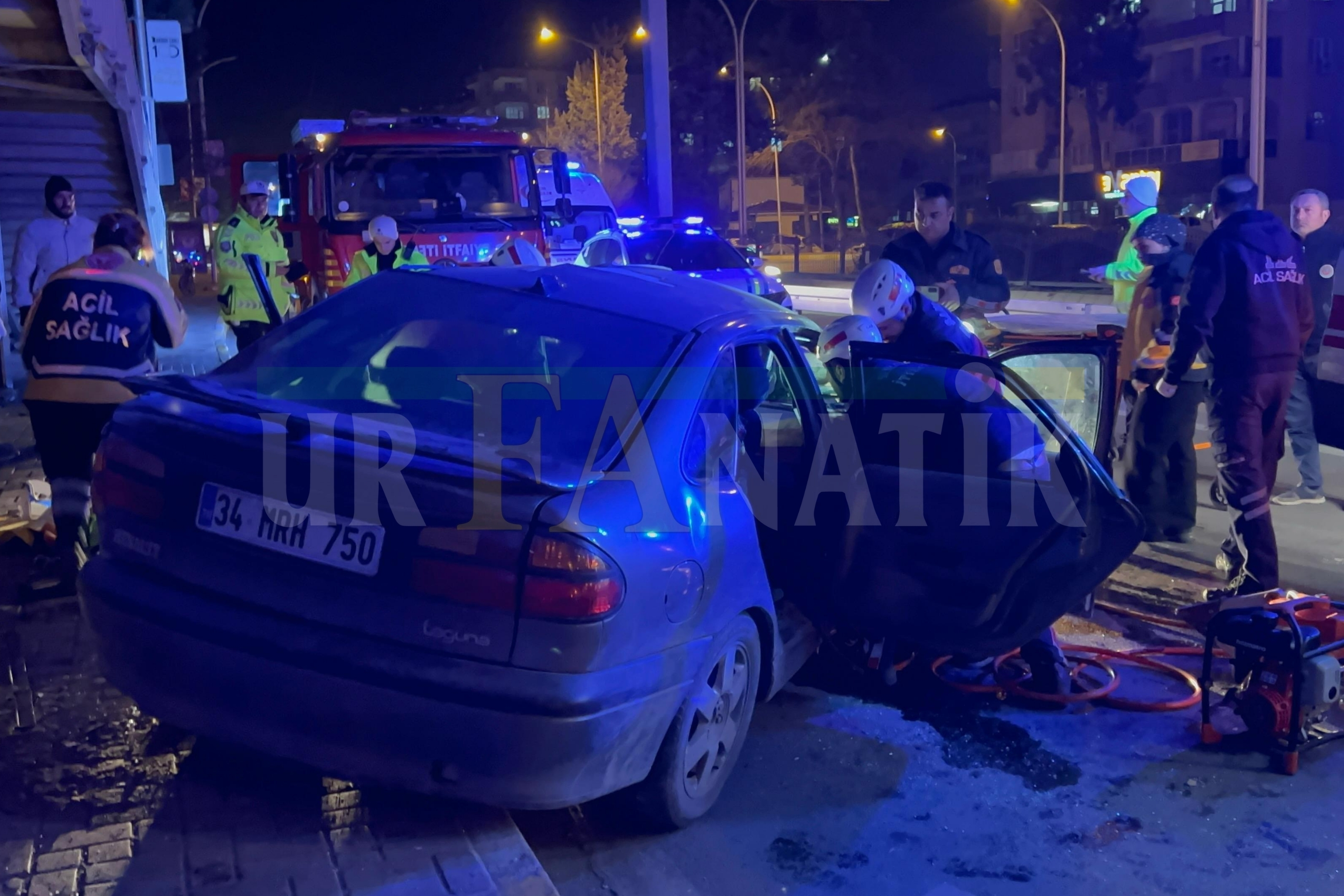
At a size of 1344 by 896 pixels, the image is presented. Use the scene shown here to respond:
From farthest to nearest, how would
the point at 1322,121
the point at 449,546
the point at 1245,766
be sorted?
the point at 1322,121, the point at 1245,766, the point at 449,546

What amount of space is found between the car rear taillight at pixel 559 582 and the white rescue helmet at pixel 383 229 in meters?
6.36

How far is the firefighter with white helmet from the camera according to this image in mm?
4609

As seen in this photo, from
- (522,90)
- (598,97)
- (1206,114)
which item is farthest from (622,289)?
(522,90)

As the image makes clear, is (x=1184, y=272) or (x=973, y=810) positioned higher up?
(x=1184, y=272)

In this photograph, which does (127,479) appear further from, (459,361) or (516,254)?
(516,254)

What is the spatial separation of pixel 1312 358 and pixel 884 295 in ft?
13.7

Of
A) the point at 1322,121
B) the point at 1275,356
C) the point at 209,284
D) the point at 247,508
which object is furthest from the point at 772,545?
the point at 1322,121

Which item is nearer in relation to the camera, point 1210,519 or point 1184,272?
point 1184,272

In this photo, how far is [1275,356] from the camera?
18.1ft

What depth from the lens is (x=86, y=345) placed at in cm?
515

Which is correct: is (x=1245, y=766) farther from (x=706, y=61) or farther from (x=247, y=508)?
(x=706, y=61)

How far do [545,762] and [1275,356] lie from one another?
13.6ft

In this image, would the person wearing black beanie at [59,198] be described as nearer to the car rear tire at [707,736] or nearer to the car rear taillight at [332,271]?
the car rear taillight at [332,271]

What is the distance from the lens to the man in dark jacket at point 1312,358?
7.38m
